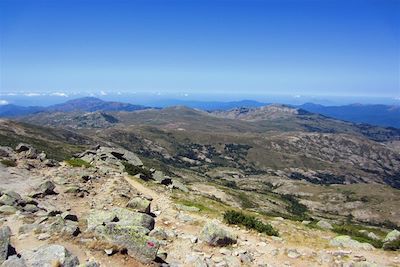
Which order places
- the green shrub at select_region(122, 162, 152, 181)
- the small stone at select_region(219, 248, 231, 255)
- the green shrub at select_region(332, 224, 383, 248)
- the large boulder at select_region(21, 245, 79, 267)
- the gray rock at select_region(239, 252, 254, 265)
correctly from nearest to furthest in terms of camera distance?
1. the large boulder at select_region(21, 245, 79, 267)
2. the gray rock at select_region(239, 252, 254, 265)
3. the small stone at select_region(219, 248, 231, 255)
4. the green shrub at select_region(332, 224, 383, 248)
5. the green shrub at select_region(122, 162, 152, 181)

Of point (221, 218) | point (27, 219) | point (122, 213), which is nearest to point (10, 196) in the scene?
point (27, 219)

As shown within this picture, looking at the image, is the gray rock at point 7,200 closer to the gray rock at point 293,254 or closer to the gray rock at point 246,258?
the gray rock at point 246,258

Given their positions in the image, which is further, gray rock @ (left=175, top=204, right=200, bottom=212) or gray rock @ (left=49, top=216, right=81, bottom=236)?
gray rock @ (left=175, top=204, right=200, bottom=212)

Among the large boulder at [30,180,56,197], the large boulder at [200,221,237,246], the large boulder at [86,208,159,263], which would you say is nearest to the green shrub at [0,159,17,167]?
the large boulder at [30,180,56,197]

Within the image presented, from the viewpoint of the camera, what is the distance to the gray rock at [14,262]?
56.6 feet

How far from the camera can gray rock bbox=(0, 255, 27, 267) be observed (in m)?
17.2

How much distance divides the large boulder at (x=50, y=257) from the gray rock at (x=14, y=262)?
1.41 ft

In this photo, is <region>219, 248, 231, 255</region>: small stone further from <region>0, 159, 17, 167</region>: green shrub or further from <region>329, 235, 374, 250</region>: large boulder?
<region>0, 159, 17, 167</region>: green shrub

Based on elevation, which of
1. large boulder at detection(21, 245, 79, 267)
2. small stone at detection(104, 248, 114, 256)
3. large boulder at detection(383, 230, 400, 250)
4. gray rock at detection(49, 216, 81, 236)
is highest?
large boulder at detection(21, 245, 79, 267)

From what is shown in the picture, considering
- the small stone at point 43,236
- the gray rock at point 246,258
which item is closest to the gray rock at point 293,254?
the gray rock at point 246,258

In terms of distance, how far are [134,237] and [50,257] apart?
4930mm

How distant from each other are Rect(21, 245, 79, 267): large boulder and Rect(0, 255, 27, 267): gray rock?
0.43 meters

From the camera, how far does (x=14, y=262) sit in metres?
17.5

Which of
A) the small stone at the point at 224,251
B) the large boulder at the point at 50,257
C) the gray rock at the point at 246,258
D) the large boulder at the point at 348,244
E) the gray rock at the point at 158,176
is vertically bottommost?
the gray rock at the point at 158,176
